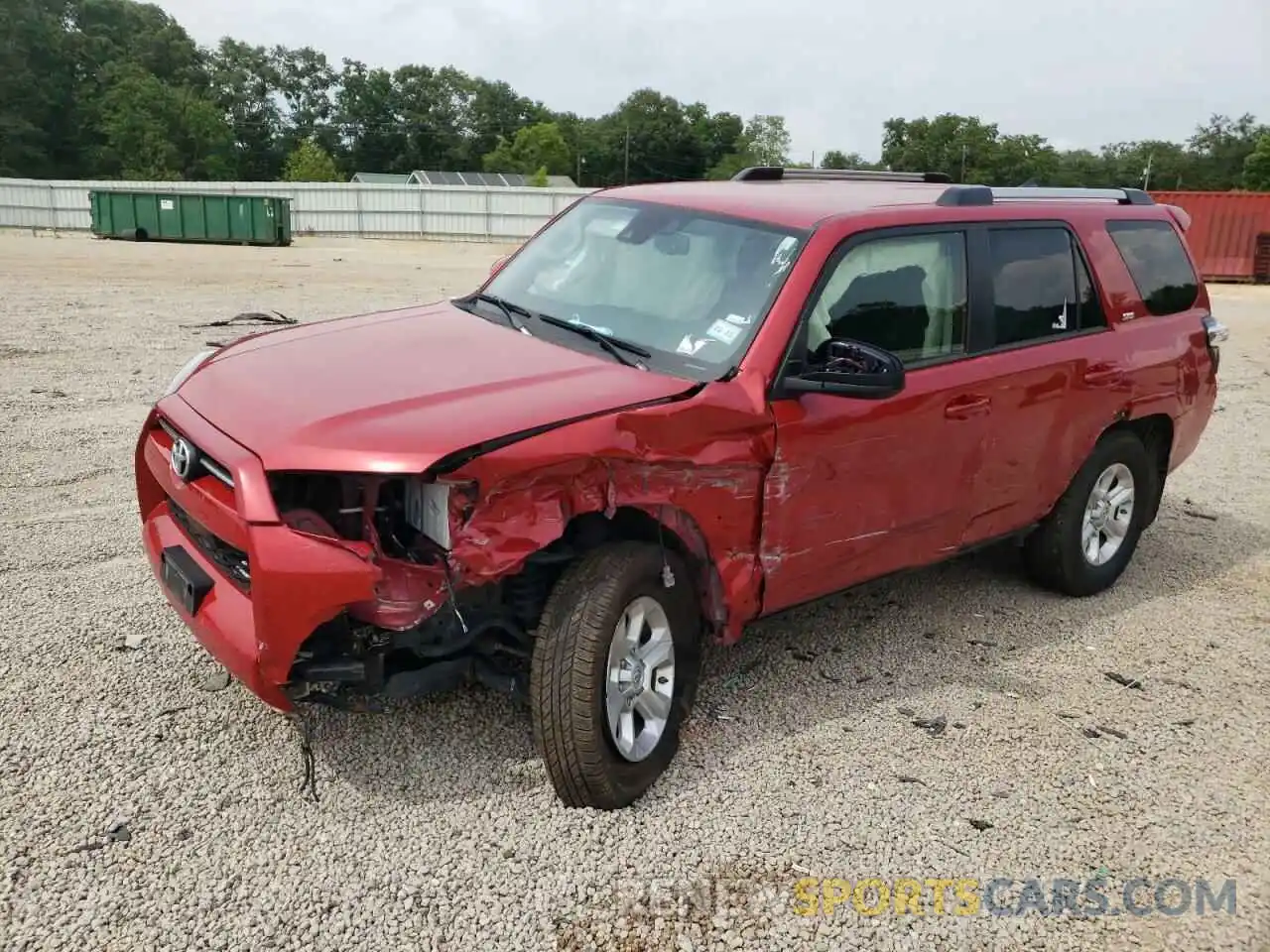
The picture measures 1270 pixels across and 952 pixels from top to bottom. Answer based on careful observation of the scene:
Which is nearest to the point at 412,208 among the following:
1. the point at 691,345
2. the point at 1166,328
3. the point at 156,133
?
the point at 156,133

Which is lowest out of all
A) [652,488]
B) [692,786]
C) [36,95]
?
[692,786]

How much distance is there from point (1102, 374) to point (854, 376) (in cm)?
206

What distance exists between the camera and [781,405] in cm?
359

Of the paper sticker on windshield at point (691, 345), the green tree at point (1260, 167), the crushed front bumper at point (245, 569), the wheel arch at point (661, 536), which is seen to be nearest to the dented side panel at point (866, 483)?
the wheel arch at point (661, 536)

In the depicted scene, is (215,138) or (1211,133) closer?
(215,138)

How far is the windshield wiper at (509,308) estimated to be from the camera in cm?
412

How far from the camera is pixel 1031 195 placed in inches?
195

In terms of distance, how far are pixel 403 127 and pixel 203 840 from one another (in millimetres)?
104349

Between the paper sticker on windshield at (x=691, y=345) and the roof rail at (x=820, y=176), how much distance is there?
5.42 feet

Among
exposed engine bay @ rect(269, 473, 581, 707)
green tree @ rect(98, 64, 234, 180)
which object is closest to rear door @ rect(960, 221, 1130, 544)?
exposed engine bay @ rect(269, 473, 581, 707)

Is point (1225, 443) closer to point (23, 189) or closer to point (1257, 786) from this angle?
point (1257, 786)

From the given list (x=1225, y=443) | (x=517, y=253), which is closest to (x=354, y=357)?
(x=517, y=253)

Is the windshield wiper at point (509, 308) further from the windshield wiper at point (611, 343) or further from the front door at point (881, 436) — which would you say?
the front door at point (881, 436)

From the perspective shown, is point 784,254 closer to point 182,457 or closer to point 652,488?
point 652,488
